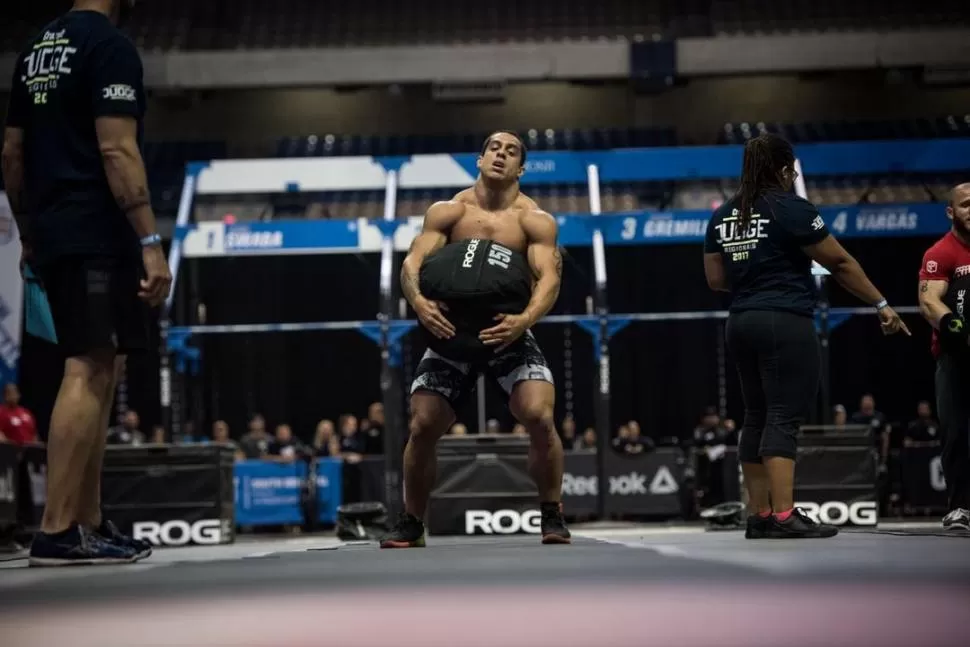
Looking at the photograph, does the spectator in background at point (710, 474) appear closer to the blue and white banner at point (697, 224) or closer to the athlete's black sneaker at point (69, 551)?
the blue and white banner at point (697, 224)

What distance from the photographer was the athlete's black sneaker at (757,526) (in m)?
4.70

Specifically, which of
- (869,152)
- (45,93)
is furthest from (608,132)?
(45,93)

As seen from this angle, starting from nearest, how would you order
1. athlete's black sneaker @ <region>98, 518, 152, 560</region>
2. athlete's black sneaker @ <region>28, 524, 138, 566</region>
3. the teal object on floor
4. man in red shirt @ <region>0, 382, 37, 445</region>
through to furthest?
1. athlete's black sneaker @ <region>28, 524, 138, 566</region>
2. the teal object on floor
3. athlete's black sneaker @ <region>98, 518, 152, 560</region>
4. man in red shirt @ <region>0, 382, 37, 445</region>

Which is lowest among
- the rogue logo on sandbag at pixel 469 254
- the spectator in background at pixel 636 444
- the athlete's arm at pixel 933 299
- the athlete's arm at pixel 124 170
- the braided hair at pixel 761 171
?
the spectator in background at pixel 636 444

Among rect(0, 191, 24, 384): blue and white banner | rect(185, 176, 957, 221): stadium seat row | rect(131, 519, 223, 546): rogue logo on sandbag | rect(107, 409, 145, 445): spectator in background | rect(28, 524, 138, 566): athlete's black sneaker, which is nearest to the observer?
rect(28, 524, 138, 566): athlete's black sneaker

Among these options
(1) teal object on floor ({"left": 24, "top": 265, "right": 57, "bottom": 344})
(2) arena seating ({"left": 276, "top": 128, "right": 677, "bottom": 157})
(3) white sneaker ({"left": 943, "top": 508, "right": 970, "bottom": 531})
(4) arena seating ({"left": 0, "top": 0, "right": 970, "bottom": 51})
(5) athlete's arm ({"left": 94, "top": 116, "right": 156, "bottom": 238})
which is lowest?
(3) white sneaker ({"left": 943, "top": 508, "right": 970, "bottom": 531})

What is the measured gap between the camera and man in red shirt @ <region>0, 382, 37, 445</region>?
11.3 m

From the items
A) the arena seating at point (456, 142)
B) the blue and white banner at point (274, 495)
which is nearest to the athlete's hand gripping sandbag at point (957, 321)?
the blue and white banner at point (274, 495)

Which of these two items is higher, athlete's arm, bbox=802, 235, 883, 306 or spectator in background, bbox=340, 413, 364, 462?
athlete's arm, bbox=802, 235, 883, 306

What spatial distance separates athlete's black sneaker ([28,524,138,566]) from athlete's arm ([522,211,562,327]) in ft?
5.56

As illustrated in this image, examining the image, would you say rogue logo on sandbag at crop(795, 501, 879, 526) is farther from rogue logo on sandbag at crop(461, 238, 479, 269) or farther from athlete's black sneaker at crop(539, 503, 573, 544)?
rogue logo on sandbag at crop(461, 238, 479, 269)

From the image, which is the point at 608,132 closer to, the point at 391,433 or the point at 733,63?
the point at 733,63

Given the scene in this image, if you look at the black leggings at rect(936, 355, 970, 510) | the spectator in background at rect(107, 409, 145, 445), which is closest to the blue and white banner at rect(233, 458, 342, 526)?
the spectator in background at rect(107, 409, 145, 445)

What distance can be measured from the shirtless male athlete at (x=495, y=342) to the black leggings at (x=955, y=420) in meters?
1.87
